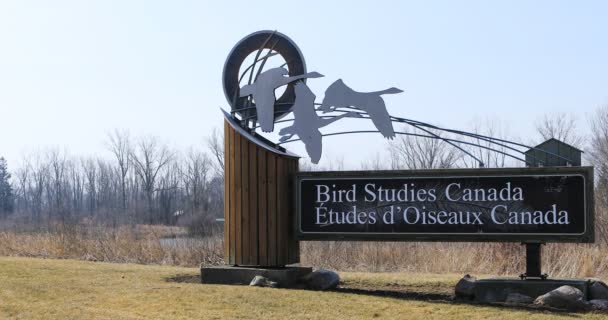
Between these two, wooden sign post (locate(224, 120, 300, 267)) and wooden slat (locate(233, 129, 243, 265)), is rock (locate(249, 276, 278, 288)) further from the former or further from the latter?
wooden slat (locate(233, 129, 243, 265))

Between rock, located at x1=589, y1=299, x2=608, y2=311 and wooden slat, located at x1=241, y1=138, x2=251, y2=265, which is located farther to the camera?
wooden slat, located at x1=241, y1=138, x2=251, y2=265

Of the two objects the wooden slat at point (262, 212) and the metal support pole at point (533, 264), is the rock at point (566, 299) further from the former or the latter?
the wooden slat at point (262, 212)

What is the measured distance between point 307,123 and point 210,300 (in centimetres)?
366

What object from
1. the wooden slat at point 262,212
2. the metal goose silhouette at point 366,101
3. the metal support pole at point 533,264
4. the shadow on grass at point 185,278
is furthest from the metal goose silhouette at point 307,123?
the metal support pole at point 533,264

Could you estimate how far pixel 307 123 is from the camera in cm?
1180

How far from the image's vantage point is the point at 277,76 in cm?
1211

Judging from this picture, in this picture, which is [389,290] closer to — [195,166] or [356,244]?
[356,244]

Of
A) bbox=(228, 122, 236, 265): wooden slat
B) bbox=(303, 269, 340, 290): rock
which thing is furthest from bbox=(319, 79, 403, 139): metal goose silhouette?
bbox=(303, 269, 340, 290): rock

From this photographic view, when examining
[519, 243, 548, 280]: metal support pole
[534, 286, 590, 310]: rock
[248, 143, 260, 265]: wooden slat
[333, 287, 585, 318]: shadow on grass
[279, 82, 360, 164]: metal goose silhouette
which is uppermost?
[279, 82, 360, 164]: metal goose silhouette

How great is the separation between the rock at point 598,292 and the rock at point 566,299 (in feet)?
1.47

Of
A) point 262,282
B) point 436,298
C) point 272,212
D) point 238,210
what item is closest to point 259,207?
point 272,212

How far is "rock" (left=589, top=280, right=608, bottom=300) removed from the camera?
9.88 meters

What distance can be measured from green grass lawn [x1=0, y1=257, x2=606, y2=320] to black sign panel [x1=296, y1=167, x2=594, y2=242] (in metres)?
1.03

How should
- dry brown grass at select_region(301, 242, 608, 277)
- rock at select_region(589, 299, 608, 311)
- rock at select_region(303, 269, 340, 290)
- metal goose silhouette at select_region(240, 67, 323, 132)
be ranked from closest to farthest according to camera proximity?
rock at select_region(589, 299, 608, 311) < rock at select_region(303, 269, 340, 290) < metal goose silhouette at select_region(240, 67, 323, 132) < dry brown grass at select_region(301, 242, 608, 277)
